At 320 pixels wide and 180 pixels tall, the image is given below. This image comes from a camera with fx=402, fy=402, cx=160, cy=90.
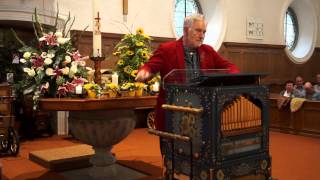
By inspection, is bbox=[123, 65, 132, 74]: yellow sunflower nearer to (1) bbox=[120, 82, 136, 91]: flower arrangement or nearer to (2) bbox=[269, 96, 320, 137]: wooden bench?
(1) bbox=[120, 82, 136, 91]: flower arrangement

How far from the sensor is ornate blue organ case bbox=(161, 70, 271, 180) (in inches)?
89.4

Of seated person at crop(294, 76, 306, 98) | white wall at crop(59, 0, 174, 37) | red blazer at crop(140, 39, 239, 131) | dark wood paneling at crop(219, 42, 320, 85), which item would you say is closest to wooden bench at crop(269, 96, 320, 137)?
seated person at crop(294, 76, 306, 98)

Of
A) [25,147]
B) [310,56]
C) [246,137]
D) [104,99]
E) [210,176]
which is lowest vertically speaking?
[25,147]

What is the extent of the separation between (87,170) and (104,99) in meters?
1.46

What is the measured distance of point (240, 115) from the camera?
239 cm

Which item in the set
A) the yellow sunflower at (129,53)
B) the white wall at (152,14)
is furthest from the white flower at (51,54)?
the white wall at (152,14)

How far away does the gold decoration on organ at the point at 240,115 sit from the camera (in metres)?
2.33

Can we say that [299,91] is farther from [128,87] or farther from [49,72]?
[49,72]

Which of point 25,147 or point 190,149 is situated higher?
point 190,149

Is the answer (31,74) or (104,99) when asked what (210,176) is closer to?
(104,99)

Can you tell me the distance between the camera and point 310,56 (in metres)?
12.6

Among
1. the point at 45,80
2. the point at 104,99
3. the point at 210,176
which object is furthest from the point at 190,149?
the point at 45,80

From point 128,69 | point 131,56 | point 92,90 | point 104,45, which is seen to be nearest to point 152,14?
point 104,45

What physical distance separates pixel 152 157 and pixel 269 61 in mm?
7248
